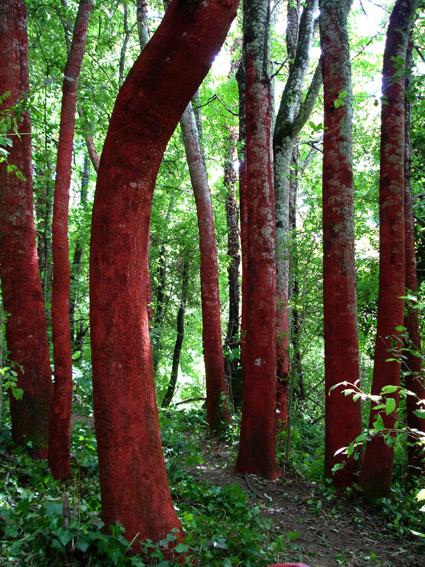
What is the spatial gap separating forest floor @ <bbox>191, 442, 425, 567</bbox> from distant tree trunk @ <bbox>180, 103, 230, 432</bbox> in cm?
243

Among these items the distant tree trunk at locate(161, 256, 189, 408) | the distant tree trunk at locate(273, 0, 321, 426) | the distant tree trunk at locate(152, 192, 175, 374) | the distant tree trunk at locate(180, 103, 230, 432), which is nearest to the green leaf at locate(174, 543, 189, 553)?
the distant tree trunk at locate(273, 0, 321, 426)

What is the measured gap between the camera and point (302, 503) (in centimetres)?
615

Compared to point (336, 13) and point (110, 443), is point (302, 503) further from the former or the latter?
point (336, 13)

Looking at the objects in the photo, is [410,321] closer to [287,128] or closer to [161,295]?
[287,128]

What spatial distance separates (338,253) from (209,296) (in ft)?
12.5

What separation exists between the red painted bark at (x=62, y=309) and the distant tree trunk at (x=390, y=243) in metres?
3.83

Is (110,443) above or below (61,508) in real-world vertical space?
above

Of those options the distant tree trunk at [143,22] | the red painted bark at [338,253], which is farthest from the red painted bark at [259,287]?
the distant tree trunk at [143,22]

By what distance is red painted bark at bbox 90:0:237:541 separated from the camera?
3.00 m

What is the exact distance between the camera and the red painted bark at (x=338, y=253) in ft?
21.0

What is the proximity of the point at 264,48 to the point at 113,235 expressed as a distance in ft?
17.5

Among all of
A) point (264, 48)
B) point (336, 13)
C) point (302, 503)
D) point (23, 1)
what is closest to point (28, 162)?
point (23, 1)

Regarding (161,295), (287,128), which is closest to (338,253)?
(287,128)

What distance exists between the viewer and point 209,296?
384 inches
